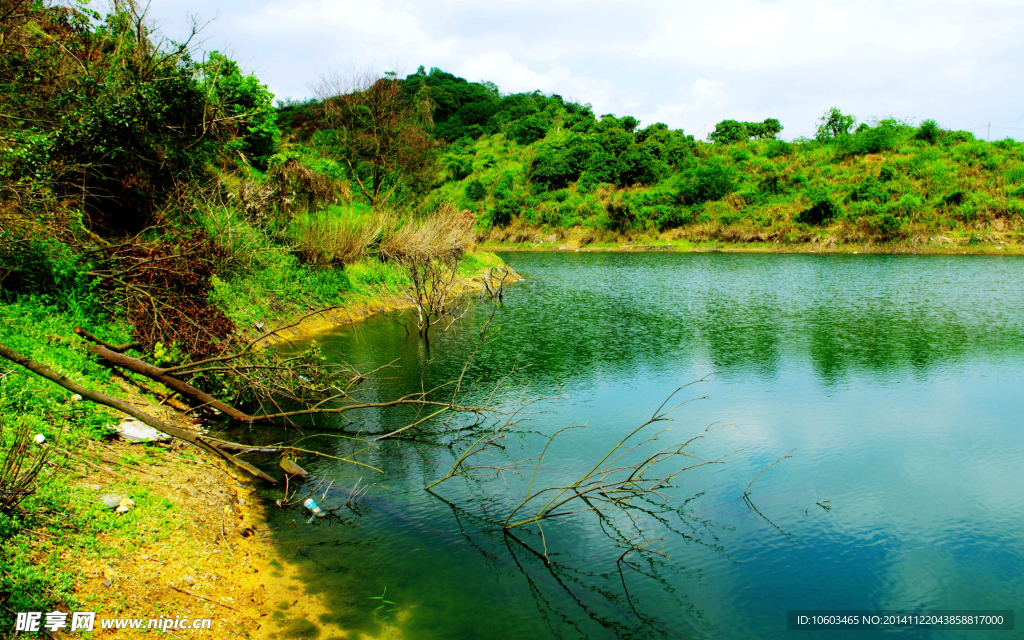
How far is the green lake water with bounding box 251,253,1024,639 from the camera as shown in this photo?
17.4ft

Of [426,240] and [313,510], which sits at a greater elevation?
[426,240]

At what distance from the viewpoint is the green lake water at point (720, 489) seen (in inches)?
208

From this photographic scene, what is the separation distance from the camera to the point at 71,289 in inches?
340

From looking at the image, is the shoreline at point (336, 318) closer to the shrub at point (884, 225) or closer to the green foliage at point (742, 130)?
the shrub at point (884, 225)

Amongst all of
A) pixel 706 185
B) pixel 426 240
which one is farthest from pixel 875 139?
pixel 426 240

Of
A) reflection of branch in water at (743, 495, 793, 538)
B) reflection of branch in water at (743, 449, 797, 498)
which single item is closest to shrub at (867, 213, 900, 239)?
reflection of branch in water at (743, 449, 797, 498)

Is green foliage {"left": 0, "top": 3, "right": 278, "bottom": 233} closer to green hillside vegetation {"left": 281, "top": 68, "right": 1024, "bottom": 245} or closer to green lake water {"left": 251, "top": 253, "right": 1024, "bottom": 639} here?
green lake water {"left": 251, "top": 253, "right": 1024, "bottom": 639}

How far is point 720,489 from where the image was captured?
7316mm

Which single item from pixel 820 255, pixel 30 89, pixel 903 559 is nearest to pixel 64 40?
pixel 30 89

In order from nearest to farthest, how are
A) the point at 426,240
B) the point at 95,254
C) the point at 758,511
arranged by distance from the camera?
the point at 758,511 → the point at 95,254 → the point at 426,240

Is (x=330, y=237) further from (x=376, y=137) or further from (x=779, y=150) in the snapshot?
(x=779, y=150)

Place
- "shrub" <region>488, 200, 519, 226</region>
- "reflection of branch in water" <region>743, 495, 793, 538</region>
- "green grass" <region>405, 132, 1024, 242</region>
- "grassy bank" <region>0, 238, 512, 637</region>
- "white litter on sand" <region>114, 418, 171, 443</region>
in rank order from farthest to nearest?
"shrub" <region>488, 200, 519, 226</region> < "green grass" <region>405, 132, 1024, 242</region> < "white litter on sand" <region>114, 418, 171, 443</region> < "reflection of branch in water" <region>743, 495, 793, 538</region> < "grassy bank" <region>0, 238, 512, 637</region>

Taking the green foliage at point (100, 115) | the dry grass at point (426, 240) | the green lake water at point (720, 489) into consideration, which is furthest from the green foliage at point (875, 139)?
the green foliage at point (100, 115)

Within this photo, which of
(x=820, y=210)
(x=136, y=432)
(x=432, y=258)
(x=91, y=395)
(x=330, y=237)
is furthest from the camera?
(x=820, y=210)
